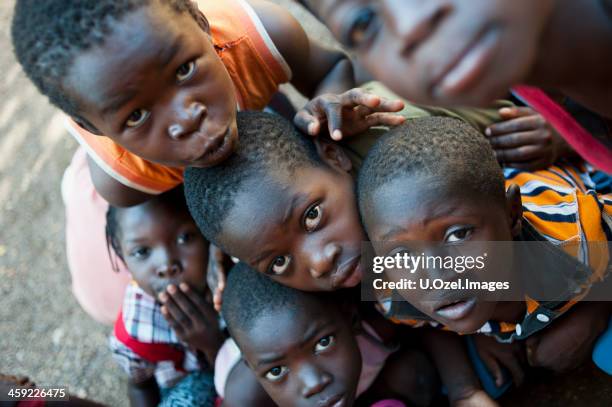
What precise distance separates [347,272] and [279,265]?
159mm

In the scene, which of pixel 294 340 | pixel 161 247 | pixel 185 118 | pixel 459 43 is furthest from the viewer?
pixel 161 247

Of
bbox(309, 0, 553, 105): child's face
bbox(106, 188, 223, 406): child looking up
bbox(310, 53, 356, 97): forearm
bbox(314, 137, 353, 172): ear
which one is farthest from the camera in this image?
bbox(310, 53, 356, 97): forearm

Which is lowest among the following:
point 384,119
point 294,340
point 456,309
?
point 294,340

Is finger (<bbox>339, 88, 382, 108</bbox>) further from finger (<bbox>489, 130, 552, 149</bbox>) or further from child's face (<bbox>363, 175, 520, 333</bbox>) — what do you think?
finger (<bbox>489, 130, 552, 149</bbox>)

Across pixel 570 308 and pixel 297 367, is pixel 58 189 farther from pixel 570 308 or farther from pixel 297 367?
pixel 570 308

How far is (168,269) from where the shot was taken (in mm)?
Result: 1726

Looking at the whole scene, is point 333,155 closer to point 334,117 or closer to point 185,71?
point 334,117

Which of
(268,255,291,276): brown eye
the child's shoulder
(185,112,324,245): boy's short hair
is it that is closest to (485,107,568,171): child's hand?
the child's shoulder

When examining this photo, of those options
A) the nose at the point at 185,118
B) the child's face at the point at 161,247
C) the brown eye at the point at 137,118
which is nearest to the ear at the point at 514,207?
the nose at the point at 185,118

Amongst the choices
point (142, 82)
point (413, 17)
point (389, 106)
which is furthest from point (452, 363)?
point (413, 17)

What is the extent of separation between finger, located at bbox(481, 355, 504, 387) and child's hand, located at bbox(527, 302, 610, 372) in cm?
11

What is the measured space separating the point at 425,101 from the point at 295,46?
1107 mm

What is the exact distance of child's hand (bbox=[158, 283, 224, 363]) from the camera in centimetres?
172

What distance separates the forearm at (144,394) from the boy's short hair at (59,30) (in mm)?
1153
